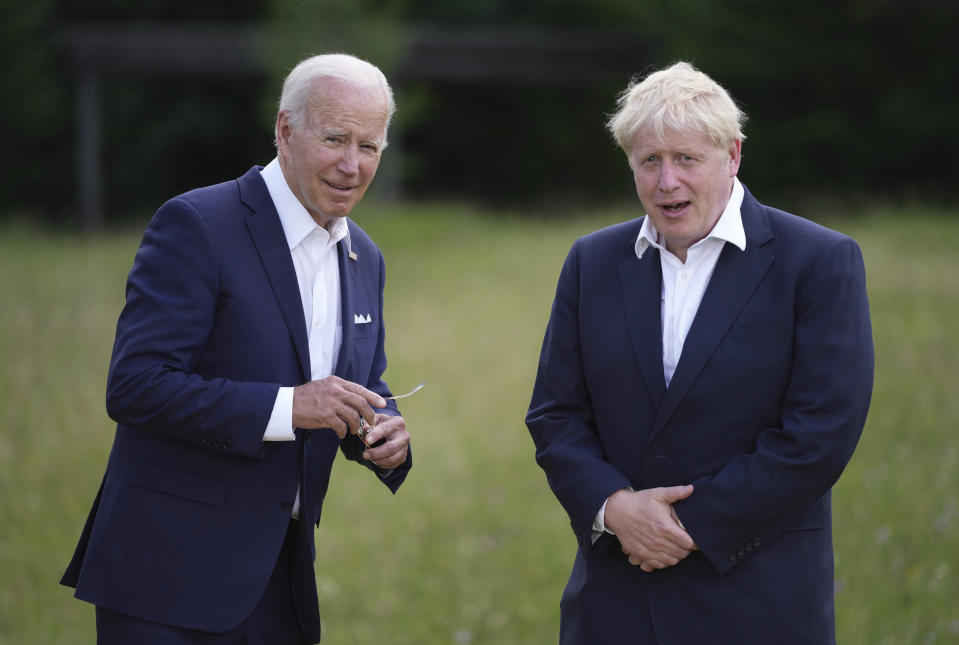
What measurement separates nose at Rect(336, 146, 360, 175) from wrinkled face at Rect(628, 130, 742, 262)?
79 cm

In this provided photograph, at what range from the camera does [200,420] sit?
265 cm

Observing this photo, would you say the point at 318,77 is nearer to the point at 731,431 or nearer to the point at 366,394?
the point at 366,394

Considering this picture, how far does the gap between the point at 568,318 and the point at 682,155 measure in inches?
23.2

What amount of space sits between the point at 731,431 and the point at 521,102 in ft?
103

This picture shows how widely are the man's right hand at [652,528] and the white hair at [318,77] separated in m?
1.37

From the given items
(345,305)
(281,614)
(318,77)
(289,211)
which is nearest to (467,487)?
(281,614)

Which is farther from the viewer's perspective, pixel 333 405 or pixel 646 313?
pixel 646 313

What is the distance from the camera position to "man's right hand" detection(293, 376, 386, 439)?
2.68 metres

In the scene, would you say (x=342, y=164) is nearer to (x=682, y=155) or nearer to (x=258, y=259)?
(x=258, y=259)

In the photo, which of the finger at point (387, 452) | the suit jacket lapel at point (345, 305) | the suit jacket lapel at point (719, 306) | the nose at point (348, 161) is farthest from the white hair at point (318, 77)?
the suit jacket lapel at point (719, 306)

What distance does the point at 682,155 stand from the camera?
8.89 ft

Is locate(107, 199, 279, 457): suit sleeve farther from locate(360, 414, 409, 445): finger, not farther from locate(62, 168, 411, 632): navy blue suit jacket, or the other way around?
locate(360, 414, 409, 445): finger

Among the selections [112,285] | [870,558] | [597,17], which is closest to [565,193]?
[597,17]

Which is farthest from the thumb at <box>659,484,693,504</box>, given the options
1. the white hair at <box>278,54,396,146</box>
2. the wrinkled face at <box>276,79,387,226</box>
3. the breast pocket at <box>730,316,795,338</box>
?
the white hair at <box>278,54,396,146</box>
